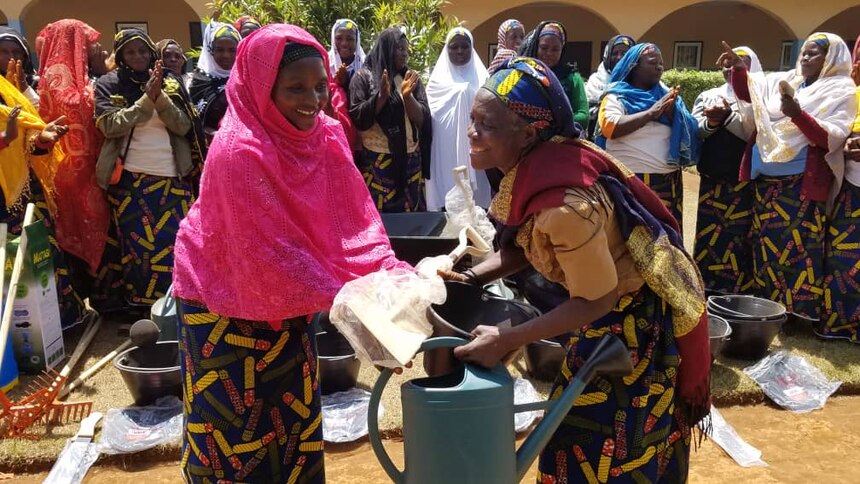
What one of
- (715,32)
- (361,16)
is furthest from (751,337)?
(715,32)

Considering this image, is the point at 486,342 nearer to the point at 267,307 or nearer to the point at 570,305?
the point at 570,305

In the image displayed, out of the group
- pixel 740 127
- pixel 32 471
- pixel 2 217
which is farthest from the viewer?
pixel 740 127

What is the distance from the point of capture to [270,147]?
1753 millimetres

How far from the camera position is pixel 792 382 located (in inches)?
142

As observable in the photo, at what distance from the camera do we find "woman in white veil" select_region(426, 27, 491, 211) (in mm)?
5168

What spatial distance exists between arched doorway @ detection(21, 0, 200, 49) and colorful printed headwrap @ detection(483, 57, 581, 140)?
44.0ft

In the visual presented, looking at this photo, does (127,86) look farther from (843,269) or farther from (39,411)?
(843,269)

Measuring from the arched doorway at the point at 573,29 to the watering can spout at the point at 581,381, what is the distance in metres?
14.1

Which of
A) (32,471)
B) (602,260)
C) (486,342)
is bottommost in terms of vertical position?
(32,471)

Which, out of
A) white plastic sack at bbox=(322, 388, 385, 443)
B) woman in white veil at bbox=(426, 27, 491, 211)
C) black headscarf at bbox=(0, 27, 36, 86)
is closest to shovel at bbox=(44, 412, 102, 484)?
white plastic sack at bbox=(322, 388, 385, 443)

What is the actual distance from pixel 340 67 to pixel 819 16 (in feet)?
40.7

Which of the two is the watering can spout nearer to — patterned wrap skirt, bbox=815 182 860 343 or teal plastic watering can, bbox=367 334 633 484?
teal plastic watering can, bbox=367 334 633 484

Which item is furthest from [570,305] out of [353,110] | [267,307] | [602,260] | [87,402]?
[353,110]

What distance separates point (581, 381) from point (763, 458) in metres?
1.96
